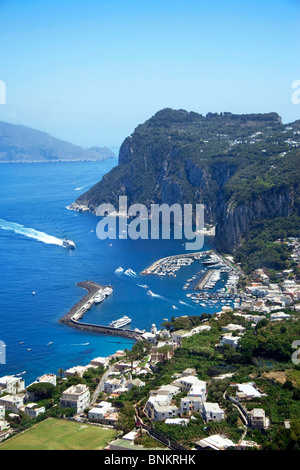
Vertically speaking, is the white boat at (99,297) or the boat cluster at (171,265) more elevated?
the boat cluster at (171,265)

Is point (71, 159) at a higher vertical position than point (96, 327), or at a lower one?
higher

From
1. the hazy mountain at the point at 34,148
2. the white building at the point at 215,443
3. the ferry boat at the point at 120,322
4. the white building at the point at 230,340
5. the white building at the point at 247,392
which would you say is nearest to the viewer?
the white building at the point at 215,443

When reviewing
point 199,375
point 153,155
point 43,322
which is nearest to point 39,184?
point 153,155

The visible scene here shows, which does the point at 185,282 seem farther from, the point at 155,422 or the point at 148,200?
the point at 148,200

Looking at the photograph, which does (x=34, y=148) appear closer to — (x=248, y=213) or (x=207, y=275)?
(x=248, y=213)

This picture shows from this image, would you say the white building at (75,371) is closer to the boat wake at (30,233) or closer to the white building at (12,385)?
the white building at (12,385)

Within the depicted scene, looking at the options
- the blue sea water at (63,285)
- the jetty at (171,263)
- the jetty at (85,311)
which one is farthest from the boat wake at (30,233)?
the jetty at (85,311)

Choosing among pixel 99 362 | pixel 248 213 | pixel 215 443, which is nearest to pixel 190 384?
pixel 215 443
